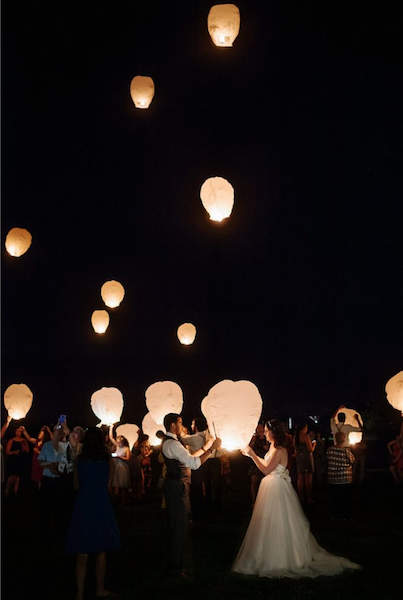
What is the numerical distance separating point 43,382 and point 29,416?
2512 millimetres

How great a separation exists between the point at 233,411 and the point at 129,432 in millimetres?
8050

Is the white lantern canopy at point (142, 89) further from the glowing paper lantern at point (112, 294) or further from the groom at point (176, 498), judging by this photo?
the groom at point (176, 498)

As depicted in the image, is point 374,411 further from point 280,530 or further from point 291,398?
point 280,530

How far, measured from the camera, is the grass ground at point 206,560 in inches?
227

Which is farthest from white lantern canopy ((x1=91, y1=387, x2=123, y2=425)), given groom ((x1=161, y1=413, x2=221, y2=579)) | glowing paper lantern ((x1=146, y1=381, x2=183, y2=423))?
groom ((x1=161, y1=413, x2=221, y2=579))

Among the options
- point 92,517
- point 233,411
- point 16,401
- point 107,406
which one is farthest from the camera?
point 107,406

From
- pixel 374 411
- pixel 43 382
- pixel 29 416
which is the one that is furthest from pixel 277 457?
pixel 374 411

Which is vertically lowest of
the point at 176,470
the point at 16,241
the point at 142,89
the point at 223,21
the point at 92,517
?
the point at 92,517

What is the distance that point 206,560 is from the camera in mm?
6988

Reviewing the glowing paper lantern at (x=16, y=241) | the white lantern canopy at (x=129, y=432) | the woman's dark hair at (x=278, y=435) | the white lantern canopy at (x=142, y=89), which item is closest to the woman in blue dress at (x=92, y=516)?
the woman's dark hair at (x=278, y=435)

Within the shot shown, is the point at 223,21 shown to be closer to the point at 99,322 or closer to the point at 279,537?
the point at 279,537

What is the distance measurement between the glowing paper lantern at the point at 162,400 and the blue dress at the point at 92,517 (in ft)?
18.3

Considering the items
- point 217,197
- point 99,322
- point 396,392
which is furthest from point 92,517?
point 99,322

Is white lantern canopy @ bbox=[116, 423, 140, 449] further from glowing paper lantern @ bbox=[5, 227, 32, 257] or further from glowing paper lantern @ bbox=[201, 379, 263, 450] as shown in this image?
glowing paper lantern @ bbox=[201, 379, 263, 450]
